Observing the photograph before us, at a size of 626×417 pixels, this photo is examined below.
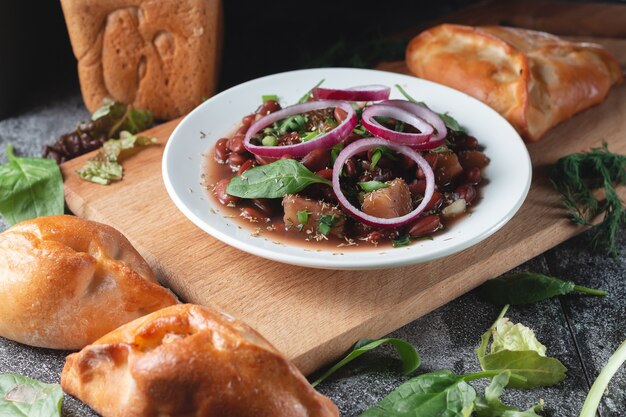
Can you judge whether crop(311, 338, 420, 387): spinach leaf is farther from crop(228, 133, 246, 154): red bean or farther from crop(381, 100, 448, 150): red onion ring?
crop(228, 133, 246, 154): red bean

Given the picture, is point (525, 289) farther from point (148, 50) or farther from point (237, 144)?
point (148, 50)

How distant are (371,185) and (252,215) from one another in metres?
0.53

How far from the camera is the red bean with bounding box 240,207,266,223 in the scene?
350 centimetres

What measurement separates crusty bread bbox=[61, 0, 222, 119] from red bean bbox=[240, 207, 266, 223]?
1.47 metres

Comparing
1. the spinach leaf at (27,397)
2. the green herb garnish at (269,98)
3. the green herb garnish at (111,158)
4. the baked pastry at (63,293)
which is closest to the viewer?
the spinach leaf at (27,397)

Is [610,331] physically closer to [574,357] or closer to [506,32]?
[574,357]

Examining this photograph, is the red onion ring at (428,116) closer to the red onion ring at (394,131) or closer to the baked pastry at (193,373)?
the red onion ring at (394,131)

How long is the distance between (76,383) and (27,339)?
0.39 meters

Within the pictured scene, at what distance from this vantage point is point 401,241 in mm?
3340

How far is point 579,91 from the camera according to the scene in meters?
4.51

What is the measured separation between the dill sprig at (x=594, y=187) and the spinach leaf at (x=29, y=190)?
96.5 inches

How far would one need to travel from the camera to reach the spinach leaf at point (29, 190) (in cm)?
382

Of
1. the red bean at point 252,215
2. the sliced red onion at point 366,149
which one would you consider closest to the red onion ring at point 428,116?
the sliced red onion at point 366,149

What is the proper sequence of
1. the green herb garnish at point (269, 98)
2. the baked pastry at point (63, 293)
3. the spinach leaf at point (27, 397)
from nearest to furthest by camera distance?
1. the spinach leaf at point (27, 397)
2. the baked pastry at point (63, 293)
3. the green herb garnish at point (269, 98)
